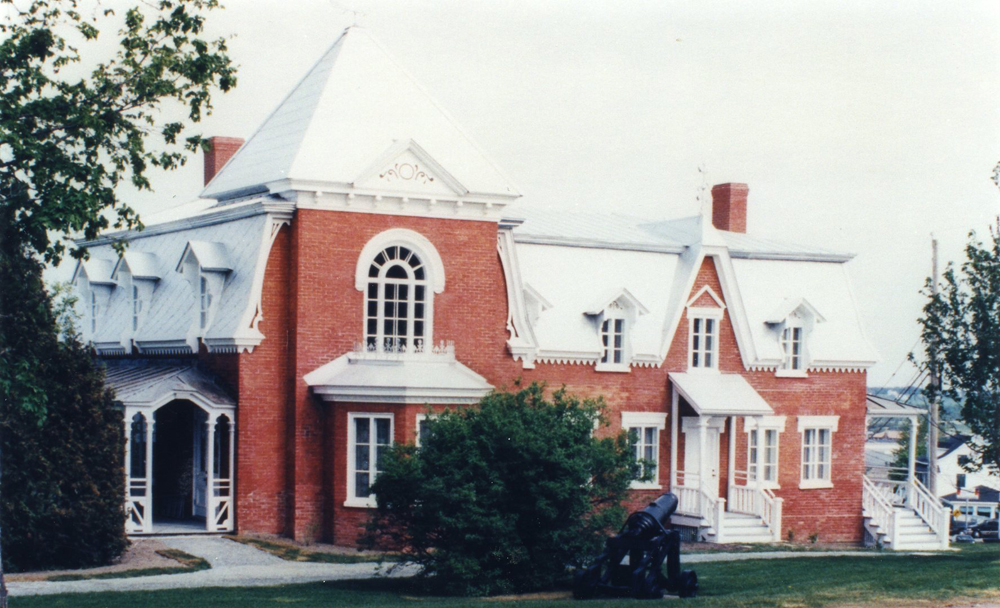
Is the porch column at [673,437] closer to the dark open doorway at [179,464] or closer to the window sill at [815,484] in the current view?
the window sill at [815,484]

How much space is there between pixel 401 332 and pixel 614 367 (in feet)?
22.1

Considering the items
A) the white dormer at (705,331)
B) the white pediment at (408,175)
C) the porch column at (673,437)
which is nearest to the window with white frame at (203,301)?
the white pediment at (408,175)

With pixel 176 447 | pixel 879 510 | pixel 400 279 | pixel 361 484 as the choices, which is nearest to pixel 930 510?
pixel 879 510

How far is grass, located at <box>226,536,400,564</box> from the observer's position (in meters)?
26.1

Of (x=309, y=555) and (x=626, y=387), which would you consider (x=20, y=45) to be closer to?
(x=309, y=555)

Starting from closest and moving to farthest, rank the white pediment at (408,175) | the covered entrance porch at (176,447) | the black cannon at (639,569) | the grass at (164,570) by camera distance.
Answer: the black cannon at (639,569)
the grass at (164,570)
the covered entrance porch at (176,447)
the white pediment at (408,175)

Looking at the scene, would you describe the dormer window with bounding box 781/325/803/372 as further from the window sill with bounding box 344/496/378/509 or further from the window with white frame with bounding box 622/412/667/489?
the window sill with bounding box 344/496/378/509

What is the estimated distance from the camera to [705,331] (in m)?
35.7

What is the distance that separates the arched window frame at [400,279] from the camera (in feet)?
94.9

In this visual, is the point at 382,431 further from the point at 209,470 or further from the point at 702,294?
the point at 702,294

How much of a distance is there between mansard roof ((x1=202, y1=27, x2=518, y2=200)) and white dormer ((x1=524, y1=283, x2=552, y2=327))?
363 cm

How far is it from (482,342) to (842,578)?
9855mm

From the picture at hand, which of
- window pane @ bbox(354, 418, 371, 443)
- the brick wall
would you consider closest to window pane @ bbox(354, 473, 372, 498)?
the brick wall

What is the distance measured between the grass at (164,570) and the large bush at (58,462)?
100cm
